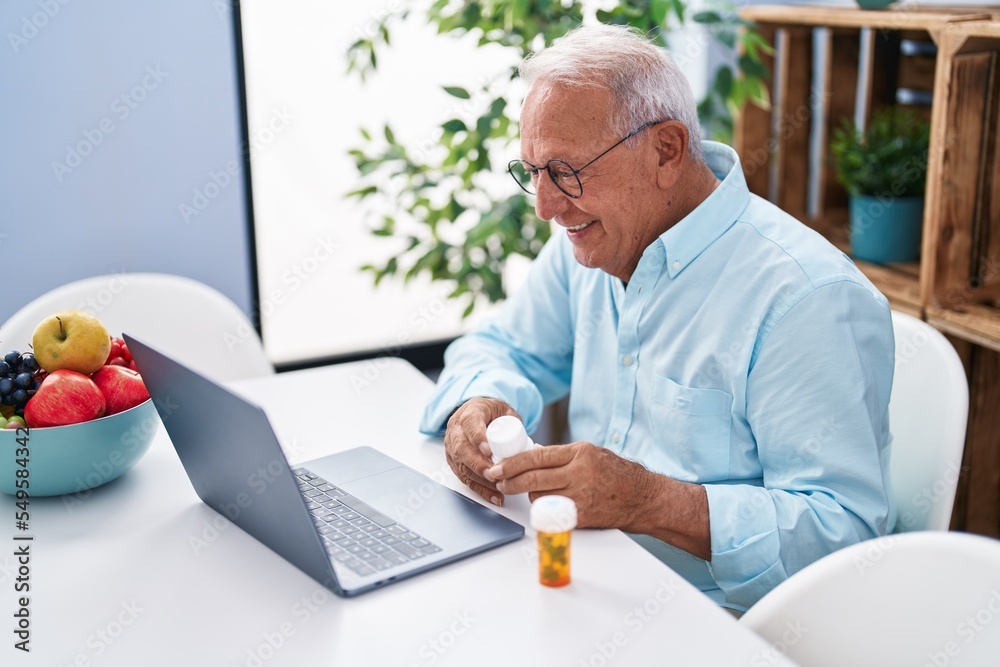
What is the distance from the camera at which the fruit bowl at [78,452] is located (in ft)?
3.99

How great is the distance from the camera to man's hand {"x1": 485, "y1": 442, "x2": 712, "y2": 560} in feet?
3.80

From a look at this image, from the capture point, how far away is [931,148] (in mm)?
1846

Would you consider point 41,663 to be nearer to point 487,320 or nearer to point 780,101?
point 487,320

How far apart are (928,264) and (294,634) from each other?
147 centimetres

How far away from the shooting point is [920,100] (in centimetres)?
229

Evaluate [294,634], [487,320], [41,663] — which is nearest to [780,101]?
[487,320]

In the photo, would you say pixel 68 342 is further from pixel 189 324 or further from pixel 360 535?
pixel 189 324

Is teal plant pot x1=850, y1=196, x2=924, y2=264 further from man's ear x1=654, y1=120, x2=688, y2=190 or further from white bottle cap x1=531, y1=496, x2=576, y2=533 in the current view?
white bottle cap x1=531, y1=496, x2=576, y2=533

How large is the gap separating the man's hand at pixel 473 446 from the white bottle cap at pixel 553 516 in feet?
0.76

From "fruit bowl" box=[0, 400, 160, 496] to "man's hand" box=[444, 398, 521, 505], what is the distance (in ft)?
1.36

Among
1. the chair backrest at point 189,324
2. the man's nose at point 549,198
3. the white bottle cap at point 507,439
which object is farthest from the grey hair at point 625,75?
the chair backrest at point 189,324

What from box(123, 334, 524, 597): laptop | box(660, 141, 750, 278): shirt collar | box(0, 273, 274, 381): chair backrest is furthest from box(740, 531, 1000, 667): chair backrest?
box(0, 273, 274, 381): chair backrest

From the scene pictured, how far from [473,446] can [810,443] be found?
0.44 m

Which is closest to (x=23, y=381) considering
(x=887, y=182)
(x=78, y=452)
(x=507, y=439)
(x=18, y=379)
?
(x=18, y=379)
